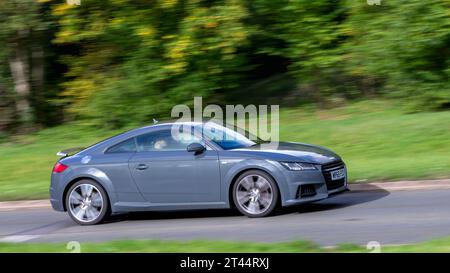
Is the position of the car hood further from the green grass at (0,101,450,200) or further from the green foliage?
the green foliage

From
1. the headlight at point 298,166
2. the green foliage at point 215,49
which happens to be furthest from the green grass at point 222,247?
the green foliage at point 215,49

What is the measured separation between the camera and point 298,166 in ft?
35.2

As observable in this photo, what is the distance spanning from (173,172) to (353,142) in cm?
657

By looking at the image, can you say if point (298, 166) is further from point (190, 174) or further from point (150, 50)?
point (150, 50)

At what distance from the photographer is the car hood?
10.8 metres

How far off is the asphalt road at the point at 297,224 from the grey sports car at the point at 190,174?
297 mm

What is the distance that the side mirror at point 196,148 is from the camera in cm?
1107

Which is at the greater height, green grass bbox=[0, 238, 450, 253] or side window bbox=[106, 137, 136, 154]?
side window bbox=[106, 137, 136, 154]

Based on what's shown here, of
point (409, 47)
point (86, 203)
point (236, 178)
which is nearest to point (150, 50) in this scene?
point (409, 47)

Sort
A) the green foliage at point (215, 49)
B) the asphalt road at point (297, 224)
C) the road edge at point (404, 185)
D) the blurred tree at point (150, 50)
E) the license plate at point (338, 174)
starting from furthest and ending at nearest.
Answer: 1. the blurred tree at point (150, 50)
2. the green foliage at point (215, 49)
3. the road edge at point (404, 185)
4. the license plate at point (338, 174)
5. the asphalt road at point (297, 224)

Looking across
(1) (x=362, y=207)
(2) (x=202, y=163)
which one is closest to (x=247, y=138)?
(2) (x=202, y=163)

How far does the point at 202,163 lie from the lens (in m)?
11.1

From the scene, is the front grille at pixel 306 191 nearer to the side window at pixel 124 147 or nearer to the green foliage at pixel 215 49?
the side window at pixel 124 147

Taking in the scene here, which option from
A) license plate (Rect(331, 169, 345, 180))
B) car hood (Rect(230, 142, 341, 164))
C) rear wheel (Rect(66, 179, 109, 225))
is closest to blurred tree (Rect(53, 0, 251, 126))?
rear wheel (Rect(66, 179, 109, 225))
